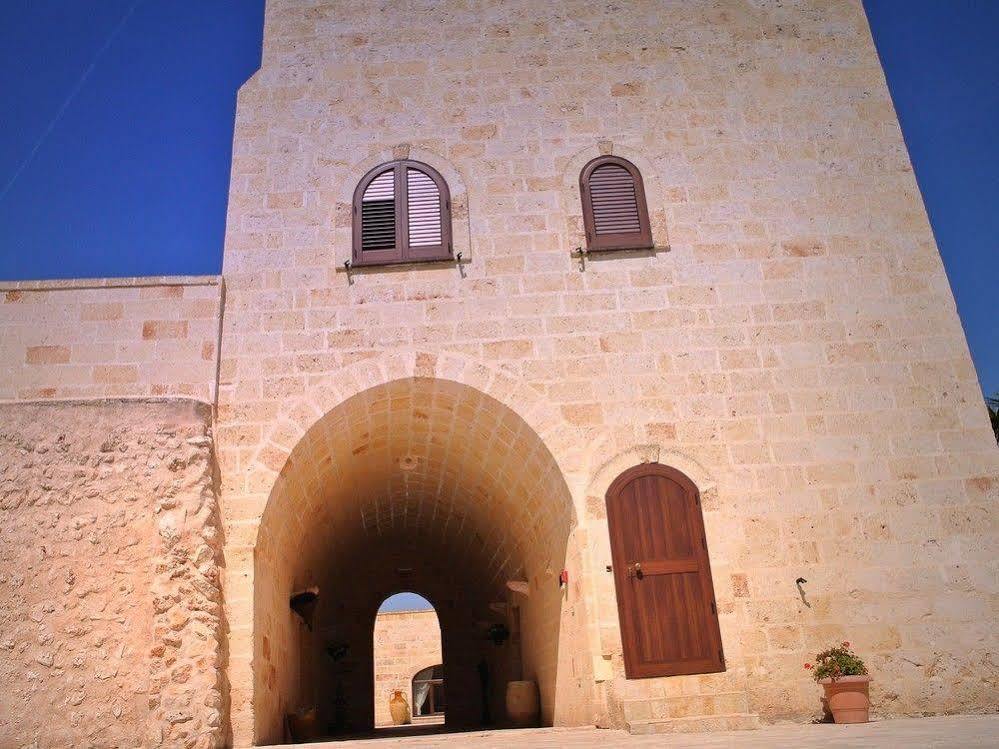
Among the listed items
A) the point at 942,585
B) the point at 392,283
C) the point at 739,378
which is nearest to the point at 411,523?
the point at 392,283

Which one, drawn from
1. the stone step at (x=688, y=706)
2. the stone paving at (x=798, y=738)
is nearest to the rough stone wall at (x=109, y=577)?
the stone paving at (x=798, y=738)

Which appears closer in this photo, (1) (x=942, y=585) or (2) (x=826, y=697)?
(2) (x=826, y=697)

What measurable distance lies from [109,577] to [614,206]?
5.49 metres

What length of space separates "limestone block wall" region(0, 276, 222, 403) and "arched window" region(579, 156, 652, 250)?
11.7 ft

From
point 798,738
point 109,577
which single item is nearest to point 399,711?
point 109,577

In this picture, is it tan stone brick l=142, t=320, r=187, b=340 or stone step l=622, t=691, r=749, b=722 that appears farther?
tan stone brick l=142, t=320, r=187, b=340

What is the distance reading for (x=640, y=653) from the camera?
21.3 feet

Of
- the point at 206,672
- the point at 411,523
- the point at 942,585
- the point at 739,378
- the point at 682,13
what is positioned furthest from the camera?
the point at 411,523

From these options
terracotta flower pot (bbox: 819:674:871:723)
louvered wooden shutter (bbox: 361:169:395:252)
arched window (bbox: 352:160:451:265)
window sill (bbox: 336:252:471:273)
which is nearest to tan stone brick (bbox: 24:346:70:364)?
window sill (bbox: 336:252:471:273)

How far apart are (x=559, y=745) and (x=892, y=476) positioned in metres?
3.83

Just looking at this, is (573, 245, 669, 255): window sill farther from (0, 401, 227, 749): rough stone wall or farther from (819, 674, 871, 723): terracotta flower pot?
(819, 674, 871, 723): terracotta flower pot

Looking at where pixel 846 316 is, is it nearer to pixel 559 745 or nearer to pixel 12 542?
pixel 559 745

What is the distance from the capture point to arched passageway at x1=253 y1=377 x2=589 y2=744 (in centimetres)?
742

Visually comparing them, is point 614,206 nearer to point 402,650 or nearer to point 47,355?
point 47,355
